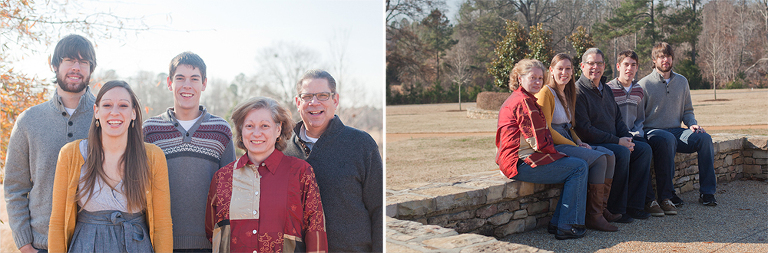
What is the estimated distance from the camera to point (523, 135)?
11.8 feet

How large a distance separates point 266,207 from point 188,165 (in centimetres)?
47

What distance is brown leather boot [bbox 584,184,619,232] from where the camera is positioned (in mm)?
3797

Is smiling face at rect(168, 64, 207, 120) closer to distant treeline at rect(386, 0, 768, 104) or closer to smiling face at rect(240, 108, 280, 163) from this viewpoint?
smiling face at rect(240, 108, 280, 163)

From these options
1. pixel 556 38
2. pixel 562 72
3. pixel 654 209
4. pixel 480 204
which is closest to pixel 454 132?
pixel 654 209

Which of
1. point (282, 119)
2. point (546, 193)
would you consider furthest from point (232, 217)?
point (546, 193)

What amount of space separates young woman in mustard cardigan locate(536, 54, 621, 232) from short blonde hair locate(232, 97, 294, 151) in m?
2.02

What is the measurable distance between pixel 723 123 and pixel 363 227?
577 inches

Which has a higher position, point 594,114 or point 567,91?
point 567,91

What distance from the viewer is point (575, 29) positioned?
2297cm

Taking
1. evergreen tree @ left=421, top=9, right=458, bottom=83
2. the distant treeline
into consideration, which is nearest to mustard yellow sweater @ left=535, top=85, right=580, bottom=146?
the distant treeline

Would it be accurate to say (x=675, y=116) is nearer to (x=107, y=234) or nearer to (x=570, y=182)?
(x=570, y=182)

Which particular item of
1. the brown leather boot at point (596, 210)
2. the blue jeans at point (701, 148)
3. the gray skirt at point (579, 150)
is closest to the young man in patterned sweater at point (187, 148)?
the gray skirt at point (579, 150)

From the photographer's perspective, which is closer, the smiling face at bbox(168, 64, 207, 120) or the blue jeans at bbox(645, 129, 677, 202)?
the smiling face at bbox(168, 64, 207, 120)

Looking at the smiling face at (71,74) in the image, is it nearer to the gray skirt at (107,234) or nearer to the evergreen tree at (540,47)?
the gray skirt at (107,234)
